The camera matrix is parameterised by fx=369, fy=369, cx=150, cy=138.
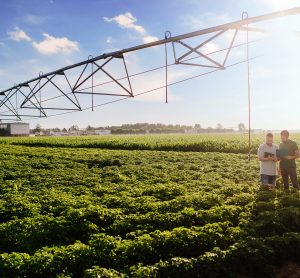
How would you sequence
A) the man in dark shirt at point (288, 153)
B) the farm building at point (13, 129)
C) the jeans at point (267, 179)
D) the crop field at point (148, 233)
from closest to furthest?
1. the crop field at point (148, 233)
2. the man in dark shirt at point (288, 153)
3. the jeans at point (267, 179)
4. the farm building at point (13, 129)

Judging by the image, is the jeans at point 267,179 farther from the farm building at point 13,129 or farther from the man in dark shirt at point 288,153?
the farm building at point 13,129

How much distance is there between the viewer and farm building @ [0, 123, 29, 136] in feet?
316

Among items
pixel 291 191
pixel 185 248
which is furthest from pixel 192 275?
pixel 291 191

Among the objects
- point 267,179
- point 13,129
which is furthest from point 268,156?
point 13,129

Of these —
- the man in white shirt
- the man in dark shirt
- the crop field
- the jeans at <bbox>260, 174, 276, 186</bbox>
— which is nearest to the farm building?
the crop field

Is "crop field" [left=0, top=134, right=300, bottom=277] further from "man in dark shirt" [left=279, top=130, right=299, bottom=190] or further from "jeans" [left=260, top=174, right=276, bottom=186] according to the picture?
"man in dark shirt" [left=279, top=130, right=299, bottom=190]

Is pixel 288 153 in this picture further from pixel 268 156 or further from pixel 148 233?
pixel 148 233

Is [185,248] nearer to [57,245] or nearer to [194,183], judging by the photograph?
[57,245]

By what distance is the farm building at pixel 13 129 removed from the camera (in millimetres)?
96250

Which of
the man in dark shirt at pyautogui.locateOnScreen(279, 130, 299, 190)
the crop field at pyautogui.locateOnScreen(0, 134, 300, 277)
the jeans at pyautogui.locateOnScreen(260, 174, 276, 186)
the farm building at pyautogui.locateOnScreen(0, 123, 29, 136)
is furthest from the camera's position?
the farm building at pyautogui.locateOnScreen(0, 123, 29, 136)

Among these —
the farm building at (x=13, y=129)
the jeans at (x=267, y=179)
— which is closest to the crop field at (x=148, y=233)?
the jeans at (x=267, y=179)

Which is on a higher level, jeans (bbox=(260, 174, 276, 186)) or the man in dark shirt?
the man in dark shirt

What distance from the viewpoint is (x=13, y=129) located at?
9694 centimetres

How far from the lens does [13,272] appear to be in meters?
7.33
